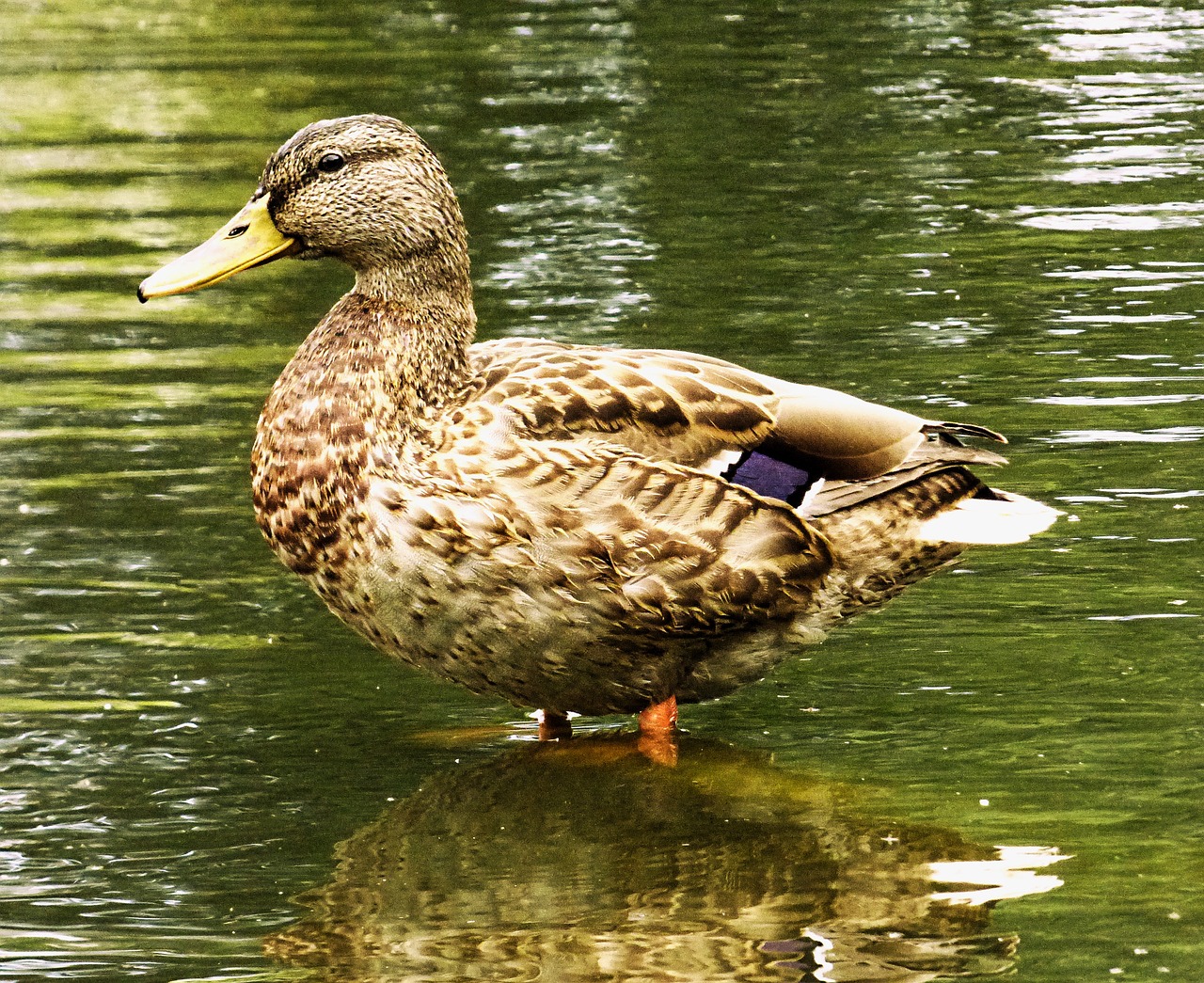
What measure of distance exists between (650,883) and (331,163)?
213 cm

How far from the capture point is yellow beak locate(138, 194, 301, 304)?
5.74m

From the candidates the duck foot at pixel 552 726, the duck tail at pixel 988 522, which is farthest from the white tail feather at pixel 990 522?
the duck foot at pixel 552 726

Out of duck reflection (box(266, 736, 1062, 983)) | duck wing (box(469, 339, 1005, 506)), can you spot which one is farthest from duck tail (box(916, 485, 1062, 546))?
duck reflection (box(266, 736, 1062, 983))

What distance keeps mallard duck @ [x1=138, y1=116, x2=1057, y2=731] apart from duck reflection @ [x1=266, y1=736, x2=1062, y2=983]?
0.94 feet

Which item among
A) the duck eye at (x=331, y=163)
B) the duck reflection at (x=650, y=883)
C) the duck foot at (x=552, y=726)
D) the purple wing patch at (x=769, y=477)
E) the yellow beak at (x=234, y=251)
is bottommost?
the duck reflection at (x=650, y=883)

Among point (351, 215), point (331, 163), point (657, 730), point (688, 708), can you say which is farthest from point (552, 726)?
point (331, 163)

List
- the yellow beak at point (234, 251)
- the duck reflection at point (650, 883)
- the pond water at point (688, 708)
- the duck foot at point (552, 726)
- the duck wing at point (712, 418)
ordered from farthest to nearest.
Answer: the duck foot at point (552, 726)
the yellow beak at point (234, 251)
the duck wing at point (712, 418)
the pond water at point (688, 708)
the duck reflection at point (650, 883)

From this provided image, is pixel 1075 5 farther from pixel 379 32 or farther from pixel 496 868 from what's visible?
pixel 496 868

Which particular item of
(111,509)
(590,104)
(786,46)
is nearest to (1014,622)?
(111,509)

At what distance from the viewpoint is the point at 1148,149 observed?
1204 centimetres

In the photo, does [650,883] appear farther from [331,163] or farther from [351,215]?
[331,163]

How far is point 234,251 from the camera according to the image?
5797 mm

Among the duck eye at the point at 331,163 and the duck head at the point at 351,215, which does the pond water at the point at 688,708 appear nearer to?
the duck head at the point at 351,215

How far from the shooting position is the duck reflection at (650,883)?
14.9 feet
